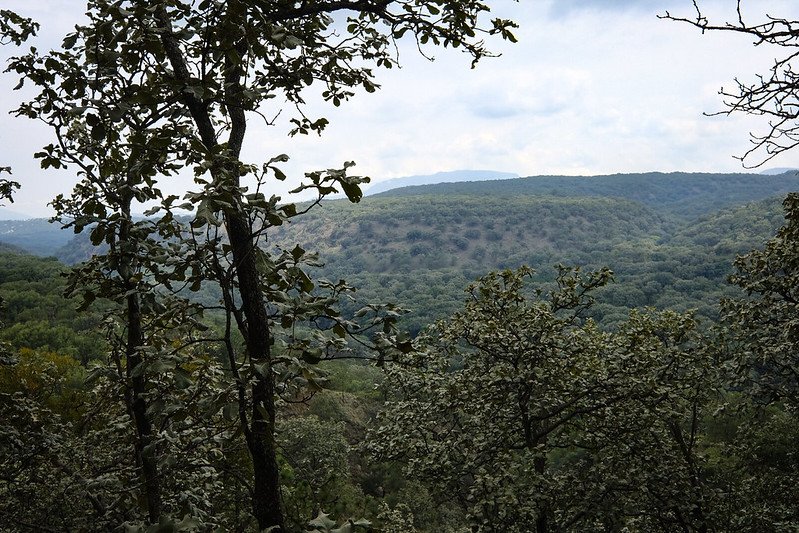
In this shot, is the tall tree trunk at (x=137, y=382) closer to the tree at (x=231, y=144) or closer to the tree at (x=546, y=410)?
the tree at (x=231, y=144)

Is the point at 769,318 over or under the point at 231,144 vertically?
under

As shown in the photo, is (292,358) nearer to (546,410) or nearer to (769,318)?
(546,410)

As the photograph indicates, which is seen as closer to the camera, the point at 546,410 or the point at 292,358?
the point at 292,358

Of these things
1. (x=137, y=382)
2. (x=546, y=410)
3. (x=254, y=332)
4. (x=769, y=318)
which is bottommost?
(x=546, y=410)

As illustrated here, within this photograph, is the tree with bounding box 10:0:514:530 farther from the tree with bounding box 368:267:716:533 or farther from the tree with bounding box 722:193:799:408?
the tree with bounding box 722:193:799:408

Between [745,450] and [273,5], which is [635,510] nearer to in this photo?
[745,450]

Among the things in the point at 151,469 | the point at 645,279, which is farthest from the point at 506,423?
the point at 645,279

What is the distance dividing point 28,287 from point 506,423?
319ft

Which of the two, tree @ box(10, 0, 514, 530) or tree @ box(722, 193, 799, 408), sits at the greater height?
tree @ box(10, 0, 514, 530)

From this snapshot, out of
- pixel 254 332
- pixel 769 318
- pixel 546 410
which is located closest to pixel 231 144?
pixel 254 332

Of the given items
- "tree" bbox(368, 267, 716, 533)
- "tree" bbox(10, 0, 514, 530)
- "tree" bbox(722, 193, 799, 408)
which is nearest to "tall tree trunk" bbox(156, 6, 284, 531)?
"tree" bbox(10, 0, 514, 530)

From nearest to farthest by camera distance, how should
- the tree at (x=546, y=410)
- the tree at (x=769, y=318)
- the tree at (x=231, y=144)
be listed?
the tree at (x=231, y=144) < the tree at (x=546, y=410) < the tree at (x=769, y=318)

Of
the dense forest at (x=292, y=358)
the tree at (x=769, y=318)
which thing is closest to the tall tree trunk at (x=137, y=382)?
the dense forest at (x=292, y=358)

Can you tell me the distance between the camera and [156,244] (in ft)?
12.1
